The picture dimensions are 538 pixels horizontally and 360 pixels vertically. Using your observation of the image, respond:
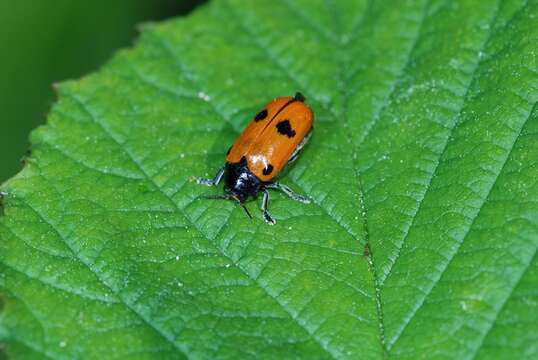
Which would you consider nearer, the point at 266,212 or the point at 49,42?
the point at 266,212

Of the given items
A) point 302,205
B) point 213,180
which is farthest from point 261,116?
point 302,205

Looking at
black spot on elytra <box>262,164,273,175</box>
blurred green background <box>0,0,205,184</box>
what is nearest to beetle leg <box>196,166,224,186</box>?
black spot on elytra <box>262,164,273,175</box>

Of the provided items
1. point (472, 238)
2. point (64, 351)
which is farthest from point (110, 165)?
point (472, 238)

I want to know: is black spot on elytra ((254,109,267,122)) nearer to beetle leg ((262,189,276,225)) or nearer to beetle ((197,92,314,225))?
beetle ((197,92,314,225))

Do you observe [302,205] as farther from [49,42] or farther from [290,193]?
[49,42]

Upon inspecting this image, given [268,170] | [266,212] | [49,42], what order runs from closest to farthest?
[266,212], [268,170], [49,42]

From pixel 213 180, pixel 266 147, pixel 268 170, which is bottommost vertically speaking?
pixel 213 180

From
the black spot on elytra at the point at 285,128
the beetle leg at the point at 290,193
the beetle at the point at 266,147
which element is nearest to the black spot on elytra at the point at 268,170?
the beetle at the point at 266,147

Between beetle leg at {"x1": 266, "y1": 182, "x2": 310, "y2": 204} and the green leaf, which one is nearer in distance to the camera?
the green leaf

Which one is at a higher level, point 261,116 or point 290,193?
point 261,116
